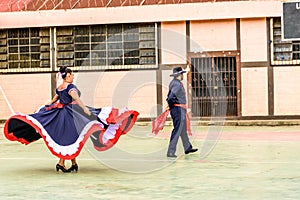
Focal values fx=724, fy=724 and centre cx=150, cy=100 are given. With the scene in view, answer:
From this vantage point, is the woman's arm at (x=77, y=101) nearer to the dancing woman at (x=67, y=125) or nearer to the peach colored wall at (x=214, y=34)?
the dancing woman at (x=67, y=125)

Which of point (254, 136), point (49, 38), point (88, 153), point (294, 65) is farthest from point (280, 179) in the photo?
point (49, 38)

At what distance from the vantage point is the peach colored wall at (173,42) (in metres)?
21.4

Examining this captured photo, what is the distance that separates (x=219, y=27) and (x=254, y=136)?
4.92 meters

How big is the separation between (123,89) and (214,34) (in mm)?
3312

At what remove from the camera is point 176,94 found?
1270 cm

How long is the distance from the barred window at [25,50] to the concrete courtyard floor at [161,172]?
629cm

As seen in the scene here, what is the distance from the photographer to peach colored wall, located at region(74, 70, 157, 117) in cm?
2161

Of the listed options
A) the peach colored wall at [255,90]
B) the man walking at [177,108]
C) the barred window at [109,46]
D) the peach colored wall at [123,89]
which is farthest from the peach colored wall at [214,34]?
the man walking at [177,108]

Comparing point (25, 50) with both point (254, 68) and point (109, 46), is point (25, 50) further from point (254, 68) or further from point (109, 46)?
point (254, 68)

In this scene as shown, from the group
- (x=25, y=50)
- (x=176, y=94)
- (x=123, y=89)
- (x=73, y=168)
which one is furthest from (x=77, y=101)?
(x=25, y=50)

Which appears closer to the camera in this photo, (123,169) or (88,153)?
(123,169)

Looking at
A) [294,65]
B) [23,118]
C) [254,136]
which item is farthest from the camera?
[294,65]

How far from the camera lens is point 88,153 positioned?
13.8 metres

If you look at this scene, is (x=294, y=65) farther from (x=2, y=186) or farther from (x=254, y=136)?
(x=2, y=186)
